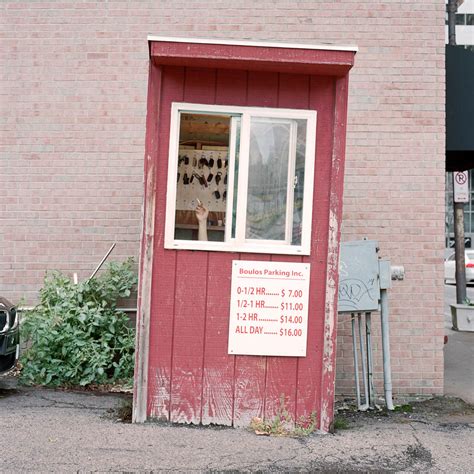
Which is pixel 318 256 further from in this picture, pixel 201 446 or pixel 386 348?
pixel 201 446

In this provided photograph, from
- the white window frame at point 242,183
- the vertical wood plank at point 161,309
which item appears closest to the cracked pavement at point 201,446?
the vertical wood plank at point 161,309

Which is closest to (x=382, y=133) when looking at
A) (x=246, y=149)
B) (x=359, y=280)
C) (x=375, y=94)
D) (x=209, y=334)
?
(x=375, y=94)

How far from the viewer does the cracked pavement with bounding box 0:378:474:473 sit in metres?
4.72

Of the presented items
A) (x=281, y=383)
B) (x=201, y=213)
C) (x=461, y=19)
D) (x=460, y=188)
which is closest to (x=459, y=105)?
(x=201, y=213)

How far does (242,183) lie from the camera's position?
5629mm

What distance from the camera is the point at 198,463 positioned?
15.5 ft

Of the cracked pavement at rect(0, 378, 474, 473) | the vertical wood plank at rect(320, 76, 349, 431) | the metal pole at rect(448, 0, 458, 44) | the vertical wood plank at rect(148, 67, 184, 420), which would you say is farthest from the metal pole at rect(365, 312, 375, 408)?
the metal pole at rect(448, 0, 458, 44)

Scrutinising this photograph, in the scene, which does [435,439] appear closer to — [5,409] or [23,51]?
[5,409]

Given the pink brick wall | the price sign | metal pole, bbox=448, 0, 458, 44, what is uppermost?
metal pole, bbox=448, 0, 458, 44

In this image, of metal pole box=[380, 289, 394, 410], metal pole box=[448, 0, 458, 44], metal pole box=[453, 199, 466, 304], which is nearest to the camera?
metal pole box=[380, 289, 394, 410]

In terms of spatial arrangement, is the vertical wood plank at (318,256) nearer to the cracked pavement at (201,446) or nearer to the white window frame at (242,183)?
the white window frame at (242,183)

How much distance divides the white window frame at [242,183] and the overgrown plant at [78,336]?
1865mm

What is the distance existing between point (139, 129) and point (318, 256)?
2816 millimetres

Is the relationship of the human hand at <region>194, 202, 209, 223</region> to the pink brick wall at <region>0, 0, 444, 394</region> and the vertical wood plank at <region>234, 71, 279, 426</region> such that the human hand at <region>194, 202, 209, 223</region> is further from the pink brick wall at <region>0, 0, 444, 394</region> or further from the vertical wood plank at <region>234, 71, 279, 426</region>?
the pink brick wall at <region>0, 0, 444, 394</region>
